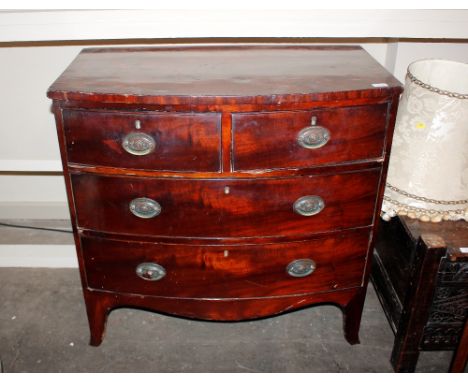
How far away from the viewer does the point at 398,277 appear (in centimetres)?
173

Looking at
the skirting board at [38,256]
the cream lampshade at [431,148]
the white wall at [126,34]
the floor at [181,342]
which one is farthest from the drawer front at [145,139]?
the skirting board at [38,256]

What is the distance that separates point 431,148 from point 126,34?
104cm

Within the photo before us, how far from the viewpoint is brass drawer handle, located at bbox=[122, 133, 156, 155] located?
1.28 meters

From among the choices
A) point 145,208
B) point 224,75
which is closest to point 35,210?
point 145,208

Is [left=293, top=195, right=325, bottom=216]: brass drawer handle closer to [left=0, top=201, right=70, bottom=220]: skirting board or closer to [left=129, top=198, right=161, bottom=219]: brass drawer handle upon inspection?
[left=129, top=198, right=161, bottom=219]: brass drawer handle

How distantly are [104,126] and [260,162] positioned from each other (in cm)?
42

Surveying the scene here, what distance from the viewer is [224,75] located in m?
1.38

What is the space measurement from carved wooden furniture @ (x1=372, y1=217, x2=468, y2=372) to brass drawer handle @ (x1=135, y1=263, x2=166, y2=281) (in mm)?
784

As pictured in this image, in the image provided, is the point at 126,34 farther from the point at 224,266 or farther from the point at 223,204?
the point at 224,266

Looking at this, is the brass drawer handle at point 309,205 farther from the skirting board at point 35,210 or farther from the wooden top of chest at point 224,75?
the skirting board at point 35,210

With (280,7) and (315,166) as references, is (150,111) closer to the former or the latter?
(315,166)

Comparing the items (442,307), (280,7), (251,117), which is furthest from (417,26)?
(442,307)

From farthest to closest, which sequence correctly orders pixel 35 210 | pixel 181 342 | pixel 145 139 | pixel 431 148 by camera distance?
pixel 35 210, pixel 181 342, pixel 431 148, pixel 145 139

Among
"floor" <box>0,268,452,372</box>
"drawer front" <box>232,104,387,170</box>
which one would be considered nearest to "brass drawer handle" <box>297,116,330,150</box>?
"drawer front" <box>232,104,387,170</box>
